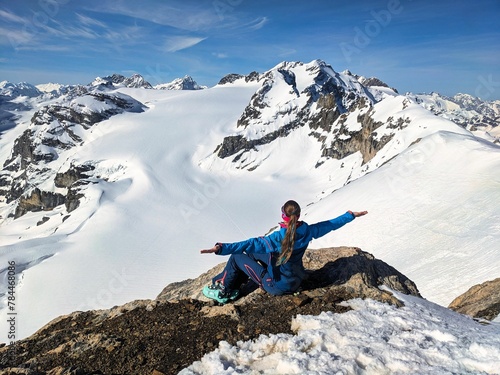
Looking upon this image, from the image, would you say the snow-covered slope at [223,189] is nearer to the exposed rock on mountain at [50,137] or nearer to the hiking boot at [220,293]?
the exposed rock on mountain at [50,137]

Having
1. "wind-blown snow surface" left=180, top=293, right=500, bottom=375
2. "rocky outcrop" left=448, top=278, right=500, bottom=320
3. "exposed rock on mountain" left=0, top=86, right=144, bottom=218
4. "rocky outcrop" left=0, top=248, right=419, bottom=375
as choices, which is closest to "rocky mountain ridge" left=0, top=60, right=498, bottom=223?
"exposed rock on mountain" left=0, top=86, right=144, bottom=218

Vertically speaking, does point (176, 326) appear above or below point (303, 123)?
below

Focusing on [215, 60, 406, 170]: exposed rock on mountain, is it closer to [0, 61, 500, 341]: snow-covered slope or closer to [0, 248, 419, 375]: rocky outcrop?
[0, 61, 500, 341]: snow-covered slope

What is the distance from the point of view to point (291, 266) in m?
6.84

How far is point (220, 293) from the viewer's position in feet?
24.0

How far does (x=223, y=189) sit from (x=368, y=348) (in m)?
89.8

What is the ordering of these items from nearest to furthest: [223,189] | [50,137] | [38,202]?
[223,189] < [38,202] < [50,137]

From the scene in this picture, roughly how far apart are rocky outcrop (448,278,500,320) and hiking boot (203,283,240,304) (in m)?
5.41

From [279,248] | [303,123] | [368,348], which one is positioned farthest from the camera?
[303,123]

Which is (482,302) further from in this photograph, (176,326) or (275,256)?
(176,326)

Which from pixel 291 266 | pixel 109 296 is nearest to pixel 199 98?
pixel 109 296

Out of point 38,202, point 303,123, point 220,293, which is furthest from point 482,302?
Result: point 38,202

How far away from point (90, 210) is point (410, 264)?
6963cm

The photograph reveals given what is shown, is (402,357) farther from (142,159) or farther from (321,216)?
(142,159)
